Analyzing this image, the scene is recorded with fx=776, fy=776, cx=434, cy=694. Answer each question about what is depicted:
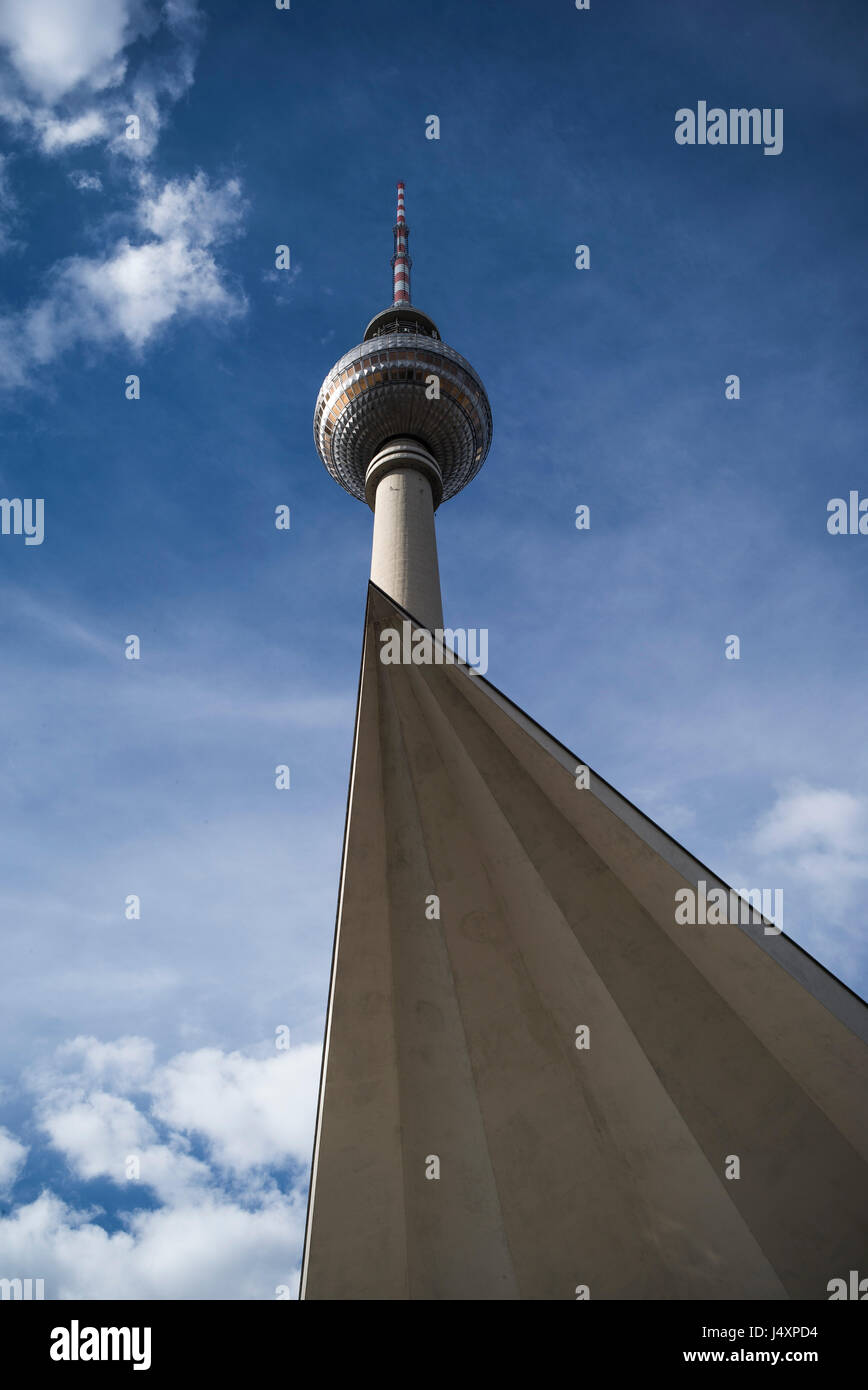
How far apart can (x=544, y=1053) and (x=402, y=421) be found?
35.3m

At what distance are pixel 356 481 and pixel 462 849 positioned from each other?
3420cm

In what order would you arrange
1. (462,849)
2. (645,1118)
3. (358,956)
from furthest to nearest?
(462,849) < (358,956) < (645,1118)

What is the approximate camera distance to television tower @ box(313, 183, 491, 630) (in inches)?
1495

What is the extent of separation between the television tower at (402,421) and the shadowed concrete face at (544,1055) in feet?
77.0

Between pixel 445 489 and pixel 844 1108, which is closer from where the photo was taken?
pixel 844 1108

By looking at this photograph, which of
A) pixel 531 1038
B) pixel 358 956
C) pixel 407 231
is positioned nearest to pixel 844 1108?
pixel 531 1038

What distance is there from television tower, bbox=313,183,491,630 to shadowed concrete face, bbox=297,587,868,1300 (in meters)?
23.5

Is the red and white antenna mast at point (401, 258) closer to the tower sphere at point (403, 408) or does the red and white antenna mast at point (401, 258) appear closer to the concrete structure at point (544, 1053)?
the tower sphere at point (403, 408)

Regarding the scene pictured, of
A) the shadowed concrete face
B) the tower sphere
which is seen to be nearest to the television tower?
the tower sphere

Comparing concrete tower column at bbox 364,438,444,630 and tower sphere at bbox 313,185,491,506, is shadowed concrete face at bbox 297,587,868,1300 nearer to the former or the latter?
concrete tower column at bbox 364,438,444,630

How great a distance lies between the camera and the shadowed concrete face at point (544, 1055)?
1034 cm

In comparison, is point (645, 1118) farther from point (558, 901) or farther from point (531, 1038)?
point (558, 901)

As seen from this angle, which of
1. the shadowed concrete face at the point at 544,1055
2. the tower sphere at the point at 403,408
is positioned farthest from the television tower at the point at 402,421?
the shadowed concrete face at the point at 544,1055

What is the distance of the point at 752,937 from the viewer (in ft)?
34.7
